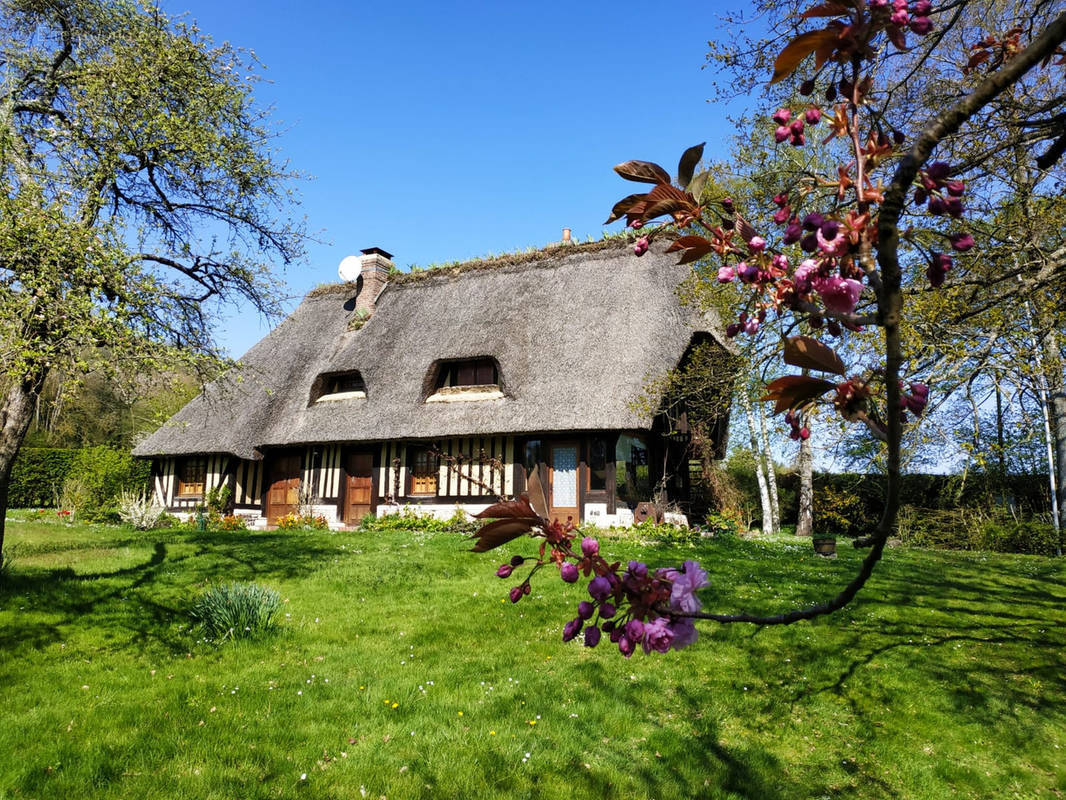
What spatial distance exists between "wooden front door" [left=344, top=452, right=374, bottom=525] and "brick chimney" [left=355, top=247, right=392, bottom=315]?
507 centimetres

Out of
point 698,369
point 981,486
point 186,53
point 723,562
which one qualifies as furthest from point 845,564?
point 186,53

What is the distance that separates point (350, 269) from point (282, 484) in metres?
7.76

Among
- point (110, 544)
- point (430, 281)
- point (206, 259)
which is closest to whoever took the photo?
point (206, 259)

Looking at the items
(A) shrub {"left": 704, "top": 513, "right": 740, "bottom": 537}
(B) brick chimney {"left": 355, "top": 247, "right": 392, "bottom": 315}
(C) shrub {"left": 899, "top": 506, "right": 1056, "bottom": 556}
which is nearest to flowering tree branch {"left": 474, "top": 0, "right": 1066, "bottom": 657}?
(A) shrub {"left": 704, "top": 513, "right": 740, "bottom": 537}

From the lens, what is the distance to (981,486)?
18141 millimetres

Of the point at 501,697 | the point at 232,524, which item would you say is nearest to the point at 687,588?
the point at 501,697

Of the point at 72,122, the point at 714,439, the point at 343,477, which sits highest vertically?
the point at 72,122

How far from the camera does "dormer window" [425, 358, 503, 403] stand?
640 inches

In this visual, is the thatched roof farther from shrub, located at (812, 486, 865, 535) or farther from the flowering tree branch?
the flowering tree branch

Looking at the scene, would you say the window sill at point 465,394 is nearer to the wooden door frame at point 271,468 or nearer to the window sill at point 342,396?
the window sill at point 342,396

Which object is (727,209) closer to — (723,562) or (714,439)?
(723,562)

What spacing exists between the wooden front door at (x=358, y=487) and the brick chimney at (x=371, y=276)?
5.07 m

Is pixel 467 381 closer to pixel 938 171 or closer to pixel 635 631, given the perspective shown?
pixel 635 631

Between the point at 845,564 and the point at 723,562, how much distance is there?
2.42 meters
